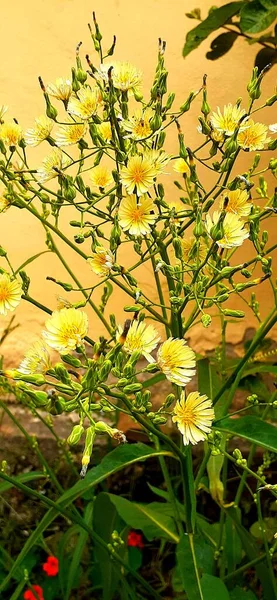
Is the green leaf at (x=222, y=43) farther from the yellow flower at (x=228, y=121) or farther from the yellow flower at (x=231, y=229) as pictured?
the yellow flower at (x=231, y=229)

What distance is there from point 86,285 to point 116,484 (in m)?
0.53

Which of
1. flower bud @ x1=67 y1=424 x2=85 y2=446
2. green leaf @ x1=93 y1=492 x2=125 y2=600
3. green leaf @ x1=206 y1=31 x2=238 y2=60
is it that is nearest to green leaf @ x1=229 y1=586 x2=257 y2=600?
green leaf @ x1=93 y1=492 x2=125 y2=600

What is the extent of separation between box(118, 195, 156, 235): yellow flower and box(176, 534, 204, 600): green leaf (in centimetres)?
48

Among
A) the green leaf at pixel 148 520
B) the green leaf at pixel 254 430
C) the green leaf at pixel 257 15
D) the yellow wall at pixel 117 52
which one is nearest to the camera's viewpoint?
the green leaf at pixel 254 430

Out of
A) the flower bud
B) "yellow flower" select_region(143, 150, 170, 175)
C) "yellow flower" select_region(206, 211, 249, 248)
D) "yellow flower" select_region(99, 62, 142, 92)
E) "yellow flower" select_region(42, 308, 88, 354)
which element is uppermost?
"yellow flower" select_region(99, 62, 142, 92)

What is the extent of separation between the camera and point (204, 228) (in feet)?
2.98

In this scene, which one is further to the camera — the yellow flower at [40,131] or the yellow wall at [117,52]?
the yellow wall at [117,52]

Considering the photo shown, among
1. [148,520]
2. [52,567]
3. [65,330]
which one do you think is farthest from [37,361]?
[52,567]

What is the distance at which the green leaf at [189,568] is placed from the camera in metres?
0.99

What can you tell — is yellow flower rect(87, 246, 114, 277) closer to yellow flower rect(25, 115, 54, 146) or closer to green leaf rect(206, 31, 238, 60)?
yellow flower rect(25, 115, 54, 146)

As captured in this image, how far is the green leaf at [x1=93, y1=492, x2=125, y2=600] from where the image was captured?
130cm

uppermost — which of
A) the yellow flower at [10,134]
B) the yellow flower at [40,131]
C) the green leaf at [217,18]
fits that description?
the green leaf at [217,18]

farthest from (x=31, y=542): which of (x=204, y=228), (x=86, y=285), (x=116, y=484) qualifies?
(x=86, y=285)

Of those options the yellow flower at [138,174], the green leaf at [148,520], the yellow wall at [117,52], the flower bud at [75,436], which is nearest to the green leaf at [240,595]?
the green leaf at [148,520]
